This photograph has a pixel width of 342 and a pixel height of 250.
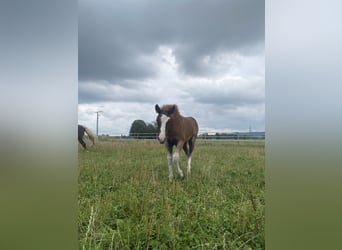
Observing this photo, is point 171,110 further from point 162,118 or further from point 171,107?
point 162,118

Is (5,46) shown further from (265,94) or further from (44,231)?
(265,94)

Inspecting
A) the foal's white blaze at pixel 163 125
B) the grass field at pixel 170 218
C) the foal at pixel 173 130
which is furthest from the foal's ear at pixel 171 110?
the grass field at pixel 170 218

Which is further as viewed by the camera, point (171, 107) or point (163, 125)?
point (171, 107)

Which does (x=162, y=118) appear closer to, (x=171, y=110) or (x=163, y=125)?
(x=163, y=125)

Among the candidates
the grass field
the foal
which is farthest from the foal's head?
the grass field

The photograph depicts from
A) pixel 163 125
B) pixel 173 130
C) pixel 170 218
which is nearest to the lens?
pixel 170 218

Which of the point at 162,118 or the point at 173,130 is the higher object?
the point at 162,118

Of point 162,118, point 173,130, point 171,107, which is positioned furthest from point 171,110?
point 173,130

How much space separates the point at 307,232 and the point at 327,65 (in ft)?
1.15

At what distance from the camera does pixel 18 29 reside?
778mm

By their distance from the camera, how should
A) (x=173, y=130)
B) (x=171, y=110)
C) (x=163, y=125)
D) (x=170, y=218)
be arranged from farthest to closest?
(x=173, y=130) → (x=171, y=110) → (x=163, y=125) → (x=170, y=218)

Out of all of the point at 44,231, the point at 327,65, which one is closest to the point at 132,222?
the point at 44,231

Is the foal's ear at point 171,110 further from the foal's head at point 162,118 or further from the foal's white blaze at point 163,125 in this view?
the foal's white blaze at point 163,125

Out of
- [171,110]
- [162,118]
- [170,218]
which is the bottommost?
[170,218]
